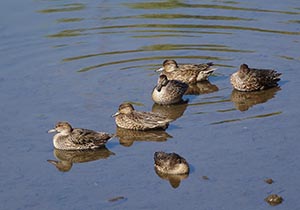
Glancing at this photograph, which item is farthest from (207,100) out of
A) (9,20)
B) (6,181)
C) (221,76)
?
(9,20)

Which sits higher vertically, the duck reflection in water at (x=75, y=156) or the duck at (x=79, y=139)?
the duck at (x=79, y=139)

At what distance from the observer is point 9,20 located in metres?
21.3

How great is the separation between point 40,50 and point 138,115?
5.23 m

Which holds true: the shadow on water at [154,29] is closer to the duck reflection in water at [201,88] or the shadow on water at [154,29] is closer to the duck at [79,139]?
the duck reflection in water at [201,88]

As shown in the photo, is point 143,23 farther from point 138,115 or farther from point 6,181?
point 6,181

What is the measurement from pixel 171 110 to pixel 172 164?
337cm

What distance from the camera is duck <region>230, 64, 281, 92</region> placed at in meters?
16.5

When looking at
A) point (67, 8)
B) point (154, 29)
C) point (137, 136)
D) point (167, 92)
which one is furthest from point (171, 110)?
point (67, 8)

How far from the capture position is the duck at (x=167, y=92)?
1598 centimetres

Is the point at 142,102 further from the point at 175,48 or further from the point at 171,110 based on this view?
the point at 175,48

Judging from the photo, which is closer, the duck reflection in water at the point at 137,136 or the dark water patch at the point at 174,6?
the duck reflection in water at the point at 137,136

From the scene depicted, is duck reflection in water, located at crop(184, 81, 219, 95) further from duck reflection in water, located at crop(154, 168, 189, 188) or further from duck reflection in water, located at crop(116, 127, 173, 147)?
duck reflection in water, located at crop(154, 168, 189, 188)

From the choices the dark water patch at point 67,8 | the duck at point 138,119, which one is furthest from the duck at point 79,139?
the dark water patch at point 67,8

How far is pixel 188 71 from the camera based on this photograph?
17.5 metres
